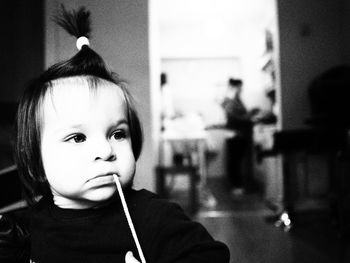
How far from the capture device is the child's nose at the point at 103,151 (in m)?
0.49

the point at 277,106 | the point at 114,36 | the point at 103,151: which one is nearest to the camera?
the point at 103,151

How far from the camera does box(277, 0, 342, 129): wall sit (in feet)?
2.64

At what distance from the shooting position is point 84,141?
51 cm

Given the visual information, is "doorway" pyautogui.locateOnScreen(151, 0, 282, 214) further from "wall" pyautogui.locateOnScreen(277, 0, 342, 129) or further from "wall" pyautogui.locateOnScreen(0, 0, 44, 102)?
"wall" pyautogui.locateOnScreen(0, 0, 44, 102)

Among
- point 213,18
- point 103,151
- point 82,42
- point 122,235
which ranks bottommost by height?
point 122,235

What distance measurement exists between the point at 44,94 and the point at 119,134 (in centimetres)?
12

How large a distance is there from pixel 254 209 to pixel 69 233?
6.16 feet

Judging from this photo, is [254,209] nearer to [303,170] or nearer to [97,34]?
[303,170]

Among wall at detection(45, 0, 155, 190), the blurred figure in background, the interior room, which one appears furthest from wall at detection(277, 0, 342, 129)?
the blurred figure in background

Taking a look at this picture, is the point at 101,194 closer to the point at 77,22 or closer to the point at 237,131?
the point at 77,22

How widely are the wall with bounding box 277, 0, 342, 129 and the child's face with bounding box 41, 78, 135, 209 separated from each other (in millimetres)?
488

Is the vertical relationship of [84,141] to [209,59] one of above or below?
below

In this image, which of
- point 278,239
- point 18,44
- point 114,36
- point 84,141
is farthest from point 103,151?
point 278,239

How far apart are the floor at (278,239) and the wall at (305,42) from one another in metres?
0.43
